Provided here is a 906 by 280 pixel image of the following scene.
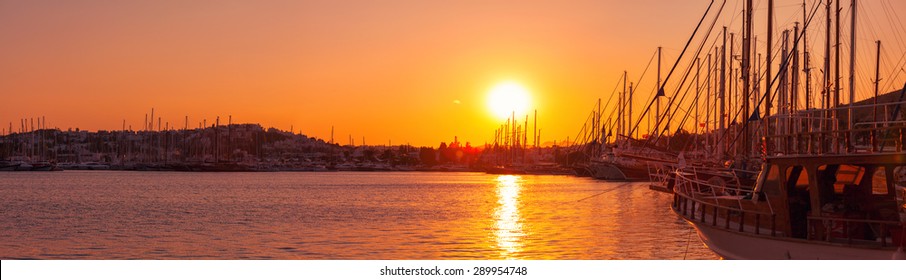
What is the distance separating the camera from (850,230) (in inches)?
816

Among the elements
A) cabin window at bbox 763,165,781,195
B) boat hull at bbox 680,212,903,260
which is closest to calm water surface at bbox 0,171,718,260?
boat hull at bbox 680,212,903,260

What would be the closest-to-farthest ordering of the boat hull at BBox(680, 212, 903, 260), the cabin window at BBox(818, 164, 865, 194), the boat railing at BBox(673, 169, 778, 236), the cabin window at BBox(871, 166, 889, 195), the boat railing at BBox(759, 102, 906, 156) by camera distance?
the boat railing at BBox(759, 102, 906, 156) < the boat hull at BBox(680, 212, 903, 260) < the cabin window at BBox(818, 164, 865, 194) < the cabin window at BBox(871, 166, 889, 195) < the boat railing at BBox(673, 169, 778, 236)

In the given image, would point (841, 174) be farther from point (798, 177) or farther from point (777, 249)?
point (777, 249)

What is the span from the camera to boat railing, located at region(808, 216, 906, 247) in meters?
20.3

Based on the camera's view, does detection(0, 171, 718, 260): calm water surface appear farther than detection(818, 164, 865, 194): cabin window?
Yes

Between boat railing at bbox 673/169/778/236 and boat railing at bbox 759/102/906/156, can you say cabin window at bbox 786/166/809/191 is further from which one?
boat railing at bbox 673/169/778/236

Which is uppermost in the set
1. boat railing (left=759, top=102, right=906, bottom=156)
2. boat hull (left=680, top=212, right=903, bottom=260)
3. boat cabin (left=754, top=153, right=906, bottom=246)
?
boat railing (left=759, top=102, right=906, bottom=156)

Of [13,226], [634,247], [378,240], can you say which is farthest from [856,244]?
[13,226]

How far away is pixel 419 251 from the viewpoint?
36.6m

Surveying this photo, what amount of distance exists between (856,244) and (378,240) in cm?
2286

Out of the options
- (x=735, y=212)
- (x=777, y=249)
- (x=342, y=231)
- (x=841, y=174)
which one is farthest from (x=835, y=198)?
(x=342, y=231)

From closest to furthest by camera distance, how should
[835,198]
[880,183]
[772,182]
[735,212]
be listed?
[835,198] → [772,182] → [880,183] → [735,212]
